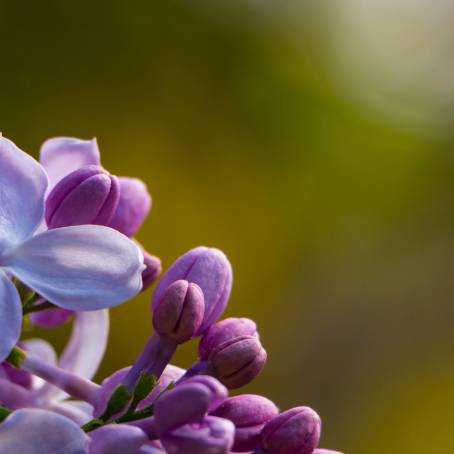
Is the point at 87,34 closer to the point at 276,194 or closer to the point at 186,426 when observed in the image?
the point at 276,194

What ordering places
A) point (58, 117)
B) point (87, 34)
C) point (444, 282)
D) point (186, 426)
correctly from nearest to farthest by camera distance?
point (186, 426) < point (58, 117) < point (87, 34) < point (444, 282)

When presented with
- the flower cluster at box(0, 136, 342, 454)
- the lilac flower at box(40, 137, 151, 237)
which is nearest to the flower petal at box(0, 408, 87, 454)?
the flower cluster at box(0, 136, 342, 454)

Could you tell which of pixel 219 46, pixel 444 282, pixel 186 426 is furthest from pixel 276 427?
pixel 444 282

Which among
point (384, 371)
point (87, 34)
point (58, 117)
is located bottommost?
point (384, 371)

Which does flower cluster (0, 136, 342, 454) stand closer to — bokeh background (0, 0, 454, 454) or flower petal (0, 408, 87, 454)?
flower petal (0, 408, 87, 454)

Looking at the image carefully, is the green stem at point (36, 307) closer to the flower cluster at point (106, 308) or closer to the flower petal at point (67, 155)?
the flower cluster at point (106, 308)

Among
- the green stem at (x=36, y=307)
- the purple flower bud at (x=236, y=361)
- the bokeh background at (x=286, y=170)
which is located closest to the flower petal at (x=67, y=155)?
the green stem at (x=36, y=307)
